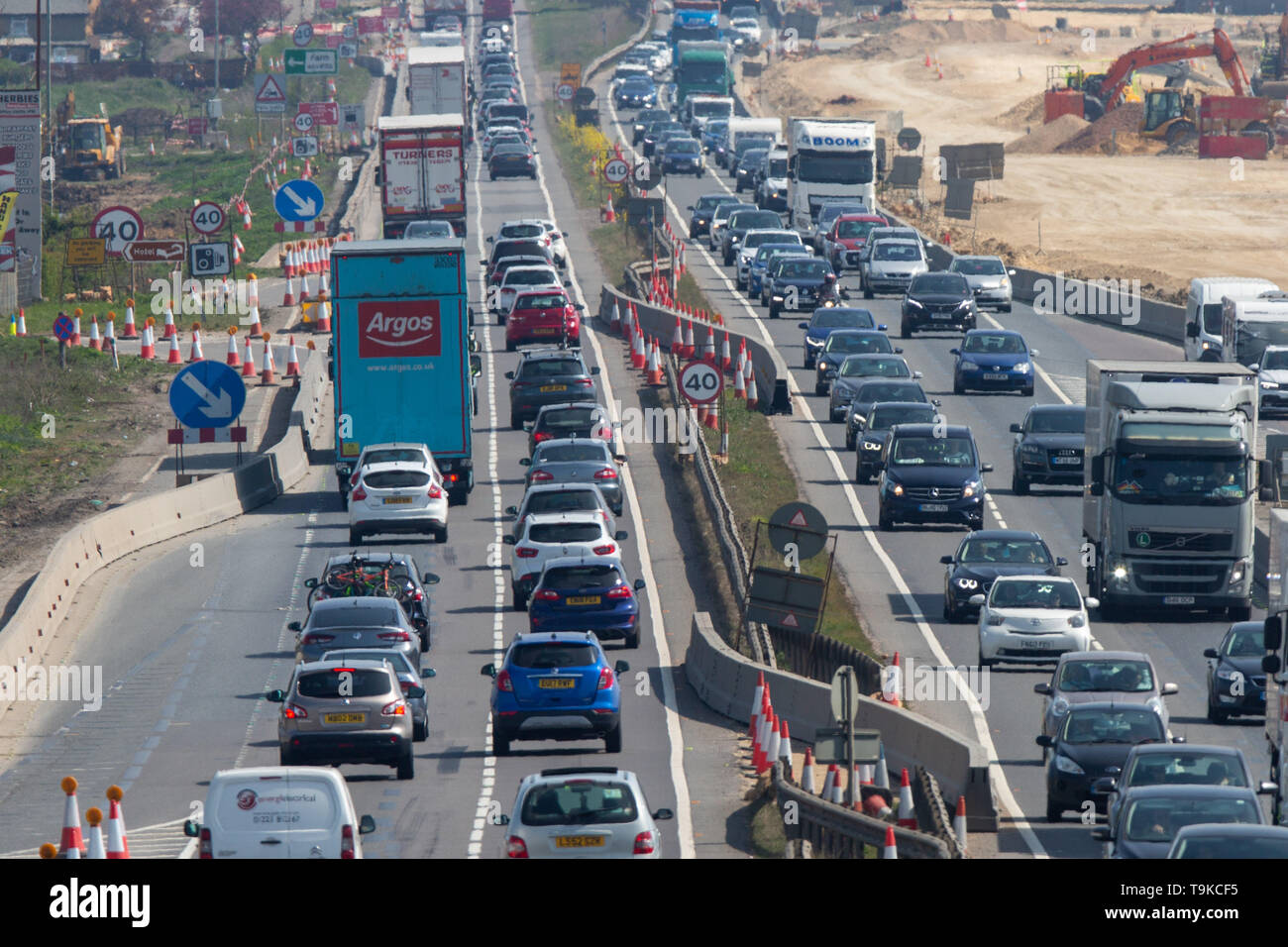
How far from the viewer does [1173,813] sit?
17641 mm

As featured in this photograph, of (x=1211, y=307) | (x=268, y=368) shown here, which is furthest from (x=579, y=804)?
(x=1211, y=307)

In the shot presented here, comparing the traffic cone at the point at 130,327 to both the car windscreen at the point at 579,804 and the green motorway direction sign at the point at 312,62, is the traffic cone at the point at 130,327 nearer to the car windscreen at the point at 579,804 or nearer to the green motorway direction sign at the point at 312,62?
the car windscreen at the point at 579,804

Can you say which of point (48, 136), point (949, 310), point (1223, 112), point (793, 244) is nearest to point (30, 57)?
point (48, 136)

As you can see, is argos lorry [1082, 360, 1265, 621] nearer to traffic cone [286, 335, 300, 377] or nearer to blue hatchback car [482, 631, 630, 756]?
blue hatchback car [482, 631, 630, 756]

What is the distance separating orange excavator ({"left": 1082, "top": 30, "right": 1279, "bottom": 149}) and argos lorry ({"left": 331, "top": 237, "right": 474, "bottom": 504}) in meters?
62.6

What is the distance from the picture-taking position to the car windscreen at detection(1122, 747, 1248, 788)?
19281 millimetres

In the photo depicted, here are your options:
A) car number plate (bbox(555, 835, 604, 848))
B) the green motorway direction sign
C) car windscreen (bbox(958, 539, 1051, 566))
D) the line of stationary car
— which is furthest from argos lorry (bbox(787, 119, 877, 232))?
car number plate (bbox(555, 835, 604, 848))

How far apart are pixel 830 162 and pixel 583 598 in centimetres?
4249

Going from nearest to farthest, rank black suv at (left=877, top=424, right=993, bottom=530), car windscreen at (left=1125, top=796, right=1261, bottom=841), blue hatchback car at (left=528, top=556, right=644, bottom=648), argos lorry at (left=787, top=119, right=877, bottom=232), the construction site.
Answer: car windscreen at (left=1125, top=796, right=1261, bottom=841) → blue hatchback car at (left=528, top=556, right=644, bottom=648) → black suv at (left=877, top=424, right=993, bottom=530) → argos lorry at (left=787, top=119, right=877, bottom=232) → the construction site

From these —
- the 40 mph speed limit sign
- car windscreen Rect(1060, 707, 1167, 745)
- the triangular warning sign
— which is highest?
the triangular warning sign

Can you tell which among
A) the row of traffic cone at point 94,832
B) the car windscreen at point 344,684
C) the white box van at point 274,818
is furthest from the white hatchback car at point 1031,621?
the row of traffic cone at point 94,832

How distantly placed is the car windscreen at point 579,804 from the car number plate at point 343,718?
5.48m

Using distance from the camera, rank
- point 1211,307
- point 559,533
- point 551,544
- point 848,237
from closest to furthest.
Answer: point 551,544 → point 559,533 → point 1211,307 → point 848,237

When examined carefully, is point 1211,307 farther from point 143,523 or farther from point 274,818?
point 274,818
